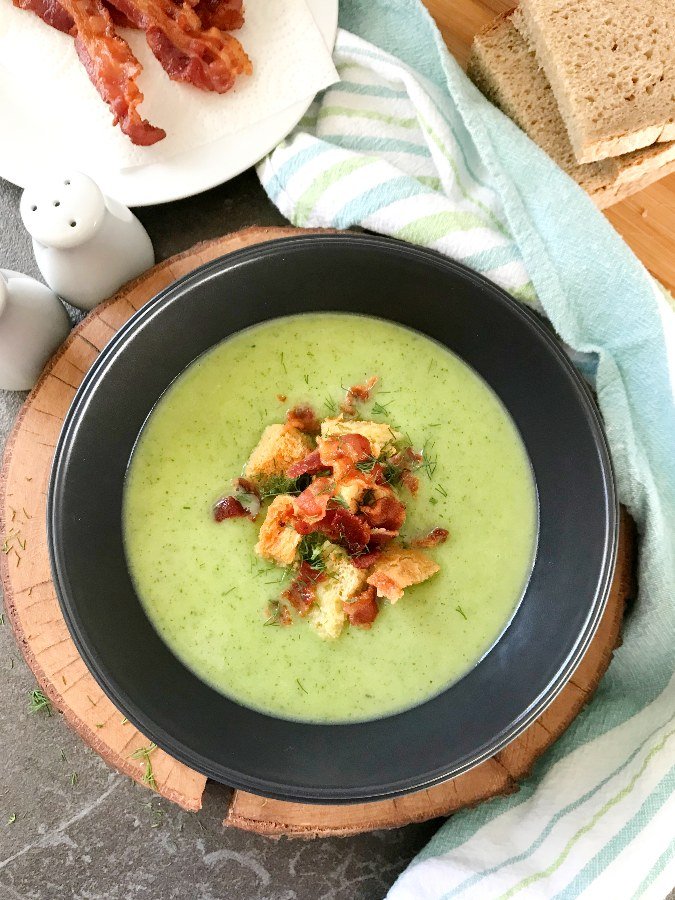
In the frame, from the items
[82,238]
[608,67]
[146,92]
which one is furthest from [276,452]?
[608,67]

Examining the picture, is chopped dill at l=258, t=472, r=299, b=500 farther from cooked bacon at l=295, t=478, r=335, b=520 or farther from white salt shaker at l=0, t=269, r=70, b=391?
white salt shaker at l=0, t=269, r=70, b=391

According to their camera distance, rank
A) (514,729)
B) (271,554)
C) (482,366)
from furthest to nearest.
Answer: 1. (482,366)
2. (271,554)
3. (514,729)

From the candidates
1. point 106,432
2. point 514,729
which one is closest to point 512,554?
point 514,729

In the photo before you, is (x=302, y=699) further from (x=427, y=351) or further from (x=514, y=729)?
(x=427, y=351)

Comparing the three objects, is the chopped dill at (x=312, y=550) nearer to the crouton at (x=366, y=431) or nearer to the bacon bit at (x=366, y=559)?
the bacon bit at (x=366, y=559)

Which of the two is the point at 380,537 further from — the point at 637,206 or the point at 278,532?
the point at 637,206

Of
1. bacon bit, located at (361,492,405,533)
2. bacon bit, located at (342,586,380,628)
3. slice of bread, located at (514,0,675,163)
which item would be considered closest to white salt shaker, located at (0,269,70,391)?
bacon bit, located at (361,492,405,533)
